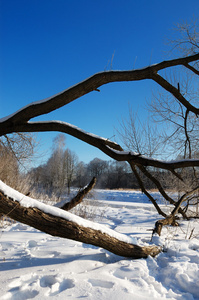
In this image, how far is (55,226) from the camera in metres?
2.21

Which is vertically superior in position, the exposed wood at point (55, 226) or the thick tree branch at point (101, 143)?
the thick tree branch at point (101, 143)

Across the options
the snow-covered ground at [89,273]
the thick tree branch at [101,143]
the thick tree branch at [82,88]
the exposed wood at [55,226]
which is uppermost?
the thick tree branch at [82,88]

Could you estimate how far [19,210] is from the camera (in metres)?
2.10

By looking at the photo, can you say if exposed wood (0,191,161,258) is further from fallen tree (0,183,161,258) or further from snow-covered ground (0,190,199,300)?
snow-covered ground (0,190,199,300)

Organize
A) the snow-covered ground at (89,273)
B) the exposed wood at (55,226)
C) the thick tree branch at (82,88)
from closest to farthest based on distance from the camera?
the snow-covered ground at (89,273), the exposed wood at (55,226), the thick tree branch at (82,88)

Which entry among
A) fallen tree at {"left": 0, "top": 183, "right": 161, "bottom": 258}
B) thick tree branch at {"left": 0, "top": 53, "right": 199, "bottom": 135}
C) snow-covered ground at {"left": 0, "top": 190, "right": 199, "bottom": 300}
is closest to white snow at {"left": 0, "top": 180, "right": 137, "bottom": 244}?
fallen tree at {"left": 0, "top": 183, "right": 161, "bottom": 258}

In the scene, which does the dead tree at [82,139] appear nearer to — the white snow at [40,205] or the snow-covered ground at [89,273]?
the white snow at [40,205]

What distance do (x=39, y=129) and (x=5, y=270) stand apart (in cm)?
196

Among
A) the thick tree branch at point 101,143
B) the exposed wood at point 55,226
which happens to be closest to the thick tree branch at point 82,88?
the thick tree branch at point 101,143

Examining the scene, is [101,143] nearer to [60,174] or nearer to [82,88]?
[82,88]

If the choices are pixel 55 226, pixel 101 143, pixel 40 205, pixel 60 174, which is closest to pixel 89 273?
pixel 55 226

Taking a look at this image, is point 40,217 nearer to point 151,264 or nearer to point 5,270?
point 5,270

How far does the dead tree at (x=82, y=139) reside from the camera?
216cm

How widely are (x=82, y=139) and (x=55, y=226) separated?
1480mm
